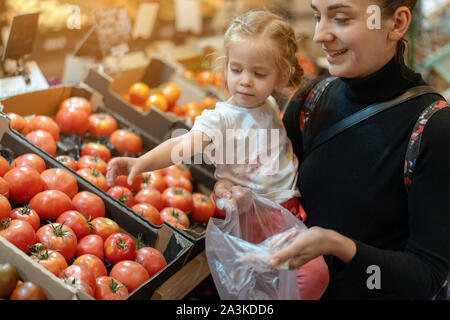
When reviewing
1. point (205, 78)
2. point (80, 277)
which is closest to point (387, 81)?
point (80, 277)

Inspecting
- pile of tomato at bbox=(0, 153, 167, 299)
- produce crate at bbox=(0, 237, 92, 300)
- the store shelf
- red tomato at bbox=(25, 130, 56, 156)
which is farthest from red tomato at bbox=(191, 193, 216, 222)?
produce crate at bbox=(0, 237, 92, 300)

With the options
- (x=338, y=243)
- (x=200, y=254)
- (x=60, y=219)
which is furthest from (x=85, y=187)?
(x=338, y=243)

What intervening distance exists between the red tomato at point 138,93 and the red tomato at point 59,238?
1.44 meters

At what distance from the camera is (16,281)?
1309 millimetres

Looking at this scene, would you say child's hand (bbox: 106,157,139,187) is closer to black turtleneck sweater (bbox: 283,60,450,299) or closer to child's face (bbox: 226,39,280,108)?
child's face (bbox: 226,39,280,108)

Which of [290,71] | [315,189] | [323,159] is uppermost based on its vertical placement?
[290,71]

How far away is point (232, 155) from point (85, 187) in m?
0.69

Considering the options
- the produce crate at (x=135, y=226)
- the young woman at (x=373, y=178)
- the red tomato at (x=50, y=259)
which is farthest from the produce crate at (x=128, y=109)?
the red tomato at (x=50, y=259)

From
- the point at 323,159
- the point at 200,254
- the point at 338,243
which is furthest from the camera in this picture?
the point at 200,254

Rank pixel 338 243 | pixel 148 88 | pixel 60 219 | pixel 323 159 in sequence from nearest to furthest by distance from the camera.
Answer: pixel 338 243 → pixel 323 159 → pixel 60 219 → pixel 148 88

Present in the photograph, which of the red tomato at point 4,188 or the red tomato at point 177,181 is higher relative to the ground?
the red tomato at point 4,188

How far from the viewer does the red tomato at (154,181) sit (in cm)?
226

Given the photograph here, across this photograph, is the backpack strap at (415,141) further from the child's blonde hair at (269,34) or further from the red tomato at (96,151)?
the red tomato at (96,151)
